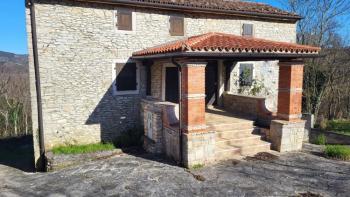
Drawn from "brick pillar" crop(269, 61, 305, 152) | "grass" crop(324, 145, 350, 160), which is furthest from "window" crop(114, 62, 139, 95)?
"grass" crop(324, 145, 350, 160)

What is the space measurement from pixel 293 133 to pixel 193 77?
4.25 meters

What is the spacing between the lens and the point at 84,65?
34.8ft

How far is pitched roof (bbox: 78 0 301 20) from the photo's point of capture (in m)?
11.2

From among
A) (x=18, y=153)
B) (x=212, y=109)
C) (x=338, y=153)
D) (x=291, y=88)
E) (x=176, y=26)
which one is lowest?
(x=18, y=153)

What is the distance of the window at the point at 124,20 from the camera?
10945 millimetres

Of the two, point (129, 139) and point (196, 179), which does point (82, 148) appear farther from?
point (196, 179)

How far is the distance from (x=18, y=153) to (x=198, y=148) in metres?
11.1

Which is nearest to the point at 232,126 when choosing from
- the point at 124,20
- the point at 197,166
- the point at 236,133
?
the point at 236,133

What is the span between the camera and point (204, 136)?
26.0 feet

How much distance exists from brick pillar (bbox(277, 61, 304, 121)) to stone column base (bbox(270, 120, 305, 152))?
0.27 meters

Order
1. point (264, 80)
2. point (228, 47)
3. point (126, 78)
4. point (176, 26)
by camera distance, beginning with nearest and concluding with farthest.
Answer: point (228, 47) < point (126, 78) < point (176, 26) < point (264, 80)

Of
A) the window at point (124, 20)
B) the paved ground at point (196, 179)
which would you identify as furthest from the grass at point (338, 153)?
the window at point (124, 20)

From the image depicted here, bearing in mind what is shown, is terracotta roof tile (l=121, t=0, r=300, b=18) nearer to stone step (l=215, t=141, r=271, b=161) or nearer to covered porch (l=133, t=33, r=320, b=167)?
covered porch (l=133, t=33, r=320, b=167)

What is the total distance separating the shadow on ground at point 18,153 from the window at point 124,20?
6649 mm
